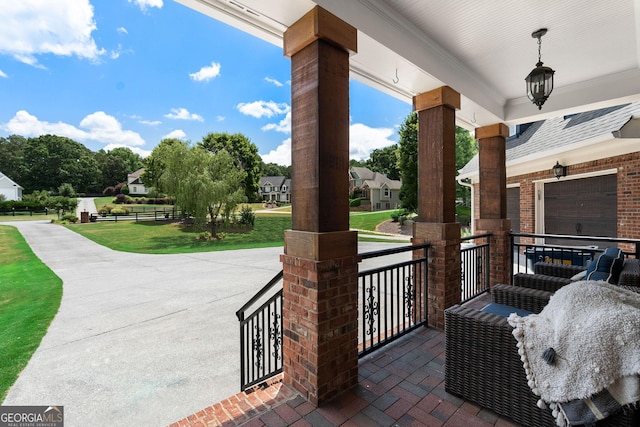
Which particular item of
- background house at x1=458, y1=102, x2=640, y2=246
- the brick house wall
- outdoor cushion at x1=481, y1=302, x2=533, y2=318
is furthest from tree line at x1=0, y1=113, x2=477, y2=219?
outdoor cushion at x1=481, y1=302, x2=533, y2=318

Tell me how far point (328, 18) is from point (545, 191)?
7993mm

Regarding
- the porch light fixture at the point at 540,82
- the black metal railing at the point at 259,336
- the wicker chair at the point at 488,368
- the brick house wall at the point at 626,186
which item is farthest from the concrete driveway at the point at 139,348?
the brick house wall at the point at 626,186

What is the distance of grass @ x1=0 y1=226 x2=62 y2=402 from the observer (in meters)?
3.62

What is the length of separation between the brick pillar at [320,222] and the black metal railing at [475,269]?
261 centimetres

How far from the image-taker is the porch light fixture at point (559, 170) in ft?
21.2

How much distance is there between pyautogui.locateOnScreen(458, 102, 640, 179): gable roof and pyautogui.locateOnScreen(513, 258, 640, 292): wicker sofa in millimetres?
2443

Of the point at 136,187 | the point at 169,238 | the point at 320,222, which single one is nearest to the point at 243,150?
the point at 169,238

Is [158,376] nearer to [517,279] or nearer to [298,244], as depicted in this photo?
[298,244]

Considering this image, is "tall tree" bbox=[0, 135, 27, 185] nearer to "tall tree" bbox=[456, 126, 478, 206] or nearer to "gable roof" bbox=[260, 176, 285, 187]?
"gable roof" bbox=[260, 176, 285, 187]

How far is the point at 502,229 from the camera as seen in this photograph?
4.48 meters

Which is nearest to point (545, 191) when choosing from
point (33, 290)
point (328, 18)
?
point (328, 18)

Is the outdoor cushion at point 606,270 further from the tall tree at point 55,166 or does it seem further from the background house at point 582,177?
the tall tree at point 55,166

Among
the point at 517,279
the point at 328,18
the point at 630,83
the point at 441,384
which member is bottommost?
the point at 441,384

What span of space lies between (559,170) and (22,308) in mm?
11727
